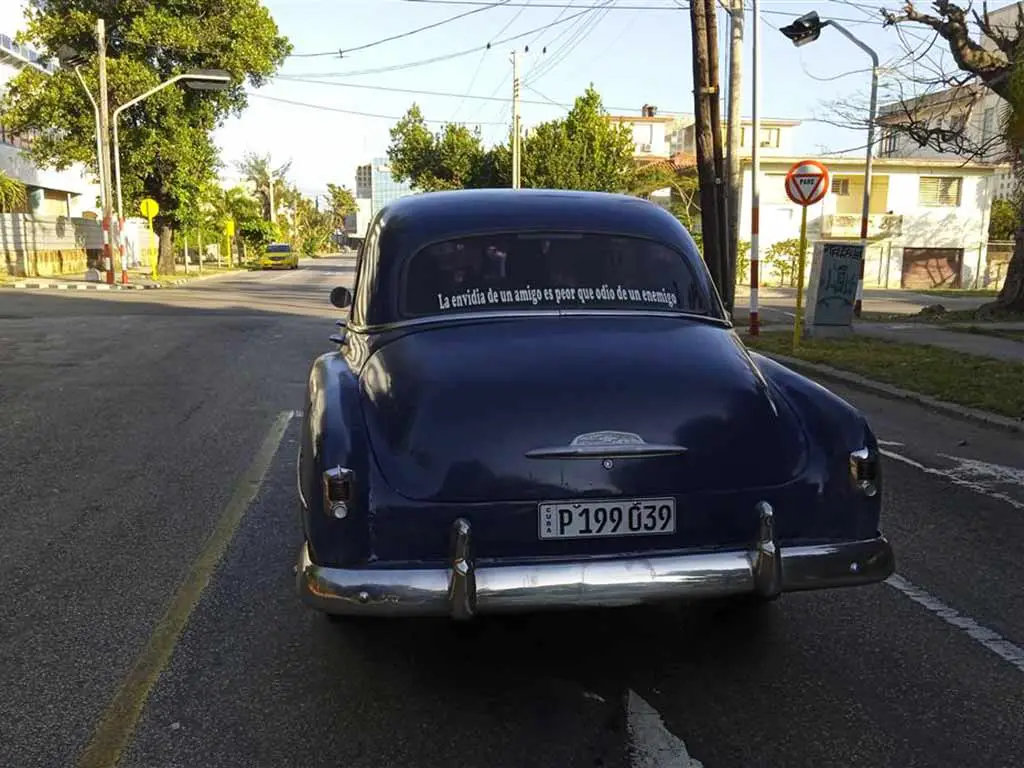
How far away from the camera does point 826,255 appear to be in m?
14.1

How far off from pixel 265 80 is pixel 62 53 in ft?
24.7

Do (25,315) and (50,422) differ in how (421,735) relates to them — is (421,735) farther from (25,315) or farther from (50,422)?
(25,315)

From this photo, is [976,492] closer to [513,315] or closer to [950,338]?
[513,315]

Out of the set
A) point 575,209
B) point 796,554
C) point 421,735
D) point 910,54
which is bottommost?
point 421,735

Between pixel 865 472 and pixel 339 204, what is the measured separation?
140760mm

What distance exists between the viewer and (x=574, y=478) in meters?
3.11

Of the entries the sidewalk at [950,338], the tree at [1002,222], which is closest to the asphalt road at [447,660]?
the sidewalk at [950,338]

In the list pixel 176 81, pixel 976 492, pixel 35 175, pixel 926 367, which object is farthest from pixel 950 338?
pixel 35 175

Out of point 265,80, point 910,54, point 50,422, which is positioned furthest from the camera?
point 265,80

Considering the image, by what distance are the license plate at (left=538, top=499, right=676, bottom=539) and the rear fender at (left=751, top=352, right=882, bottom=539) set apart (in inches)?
23.9

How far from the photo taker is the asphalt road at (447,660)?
2.92 meters

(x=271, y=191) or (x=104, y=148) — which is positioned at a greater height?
(x=271, y=191)

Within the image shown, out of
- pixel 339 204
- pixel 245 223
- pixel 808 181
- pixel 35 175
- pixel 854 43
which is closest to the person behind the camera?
pixel 808 181

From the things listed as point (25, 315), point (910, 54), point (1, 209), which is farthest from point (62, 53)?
point (910, 54)
